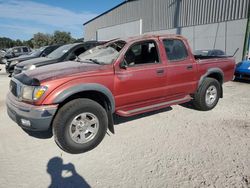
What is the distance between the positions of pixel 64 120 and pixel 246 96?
6119mm

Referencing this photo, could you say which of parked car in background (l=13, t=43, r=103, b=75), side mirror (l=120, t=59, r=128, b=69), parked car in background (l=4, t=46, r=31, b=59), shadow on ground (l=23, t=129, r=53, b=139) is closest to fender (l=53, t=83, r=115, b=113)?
side mirror (l=120, t=59, r=128, b=69)

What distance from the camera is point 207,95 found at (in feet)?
17.7

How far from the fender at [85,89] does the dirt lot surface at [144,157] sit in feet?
2.76

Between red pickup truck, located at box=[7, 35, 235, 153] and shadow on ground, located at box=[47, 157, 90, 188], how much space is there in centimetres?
30

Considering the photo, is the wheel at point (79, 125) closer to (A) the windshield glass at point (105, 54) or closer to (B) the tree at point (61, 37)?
(A) the windshield glass at point (105, 54)

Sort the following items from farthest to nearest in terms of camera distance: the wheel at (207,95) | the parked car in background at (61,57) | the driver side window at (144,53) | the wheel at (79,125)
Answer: the parked car in background at (61,57), the wheel at (207,95), the driver side window at (144,53), the wheel at (79,125)

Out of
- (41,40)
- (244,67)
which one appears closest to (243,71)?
(244,67)

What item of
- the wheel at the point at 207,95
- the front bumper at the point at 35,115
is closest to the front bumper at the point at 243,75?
the wheel at the point at 207,95

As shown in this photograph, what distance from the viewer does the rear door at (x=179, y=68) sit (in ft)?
14.8

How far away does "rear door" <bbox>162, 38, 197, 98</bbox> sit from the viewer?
4.50 meters

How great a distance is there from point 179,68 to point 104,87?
72.1 inches

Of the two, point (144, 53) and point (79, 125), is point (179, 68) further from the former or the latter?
point (79, 125)

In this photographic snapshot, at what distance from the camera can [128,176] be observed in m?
2.87

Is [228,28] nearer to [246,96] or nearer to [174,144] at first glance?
[246,96]
